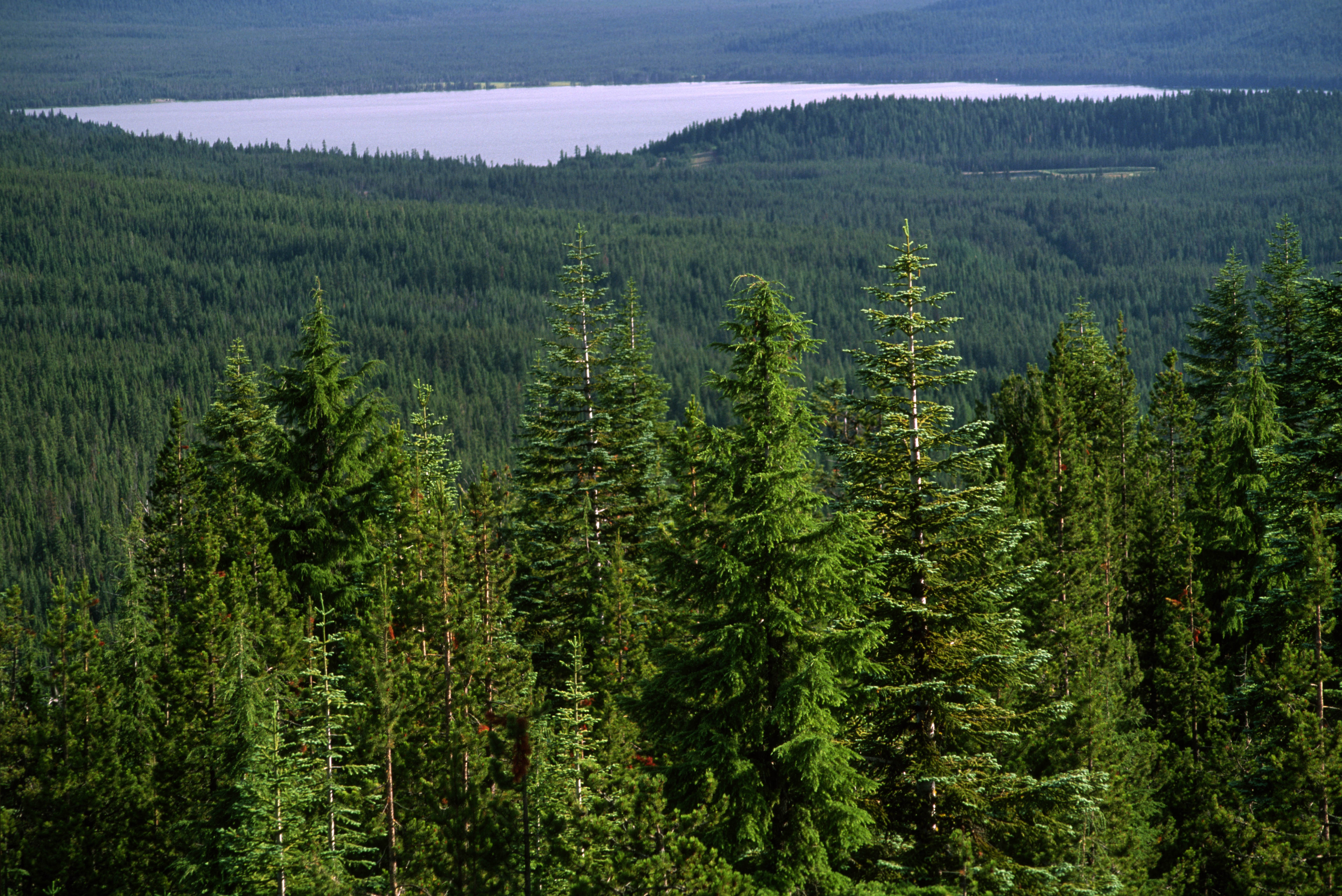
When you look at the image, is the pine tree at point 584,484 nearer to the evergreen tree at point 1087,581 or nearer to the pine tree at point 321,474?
the pine tree at point 321,474

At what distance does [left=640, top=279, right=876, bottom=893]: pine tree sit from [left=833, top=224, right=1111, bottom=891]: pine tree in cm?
196

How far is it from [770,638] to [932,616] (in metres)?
4.05

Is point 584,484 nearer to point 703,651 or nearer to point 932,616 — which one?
point 932,616

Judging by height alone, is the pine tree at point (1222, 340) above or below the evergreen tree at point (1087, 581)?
above

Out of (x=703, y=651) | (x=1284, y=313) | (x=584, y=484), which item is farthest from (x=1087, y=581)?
(x=1284, y=313)

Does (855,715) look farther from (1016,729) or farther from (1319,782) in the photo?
(1319,782)

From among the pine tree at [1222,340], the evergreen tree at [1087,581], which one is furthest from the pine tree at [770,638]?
the pine tree at [1222,340]

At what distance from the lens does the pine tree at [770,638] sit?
2277cm

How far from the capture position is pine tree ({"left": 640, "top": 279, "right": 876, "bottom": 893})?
2277 centimetres

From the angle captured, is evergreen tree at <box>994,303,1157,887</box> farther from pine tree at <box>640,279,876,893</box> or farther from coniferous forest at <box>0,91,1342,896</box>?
pine tree at <box>640,279,876,893</box>

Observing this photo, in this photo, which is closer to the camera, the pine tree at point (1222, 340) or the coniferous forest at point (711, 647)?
the coniferous forest at point (711, 647)

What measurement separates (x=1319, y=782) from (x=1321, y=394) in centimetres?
1268

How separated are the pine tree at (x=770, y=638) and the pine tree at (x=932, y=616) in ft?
6.44

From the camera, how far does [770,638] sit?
2392 centimetres
